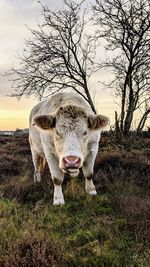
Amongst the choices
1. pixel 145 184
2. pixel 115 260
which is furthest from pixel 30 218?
pixel 145 184

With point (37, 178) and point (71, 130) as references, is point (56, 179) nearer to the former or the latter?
point (71, 130)

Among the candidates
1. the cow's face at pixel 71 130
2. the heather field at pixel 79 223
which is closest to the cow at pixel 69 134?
the cow's face at pixel 71 130

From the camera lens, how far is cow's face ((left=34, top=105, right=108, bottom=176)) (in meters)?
5.70

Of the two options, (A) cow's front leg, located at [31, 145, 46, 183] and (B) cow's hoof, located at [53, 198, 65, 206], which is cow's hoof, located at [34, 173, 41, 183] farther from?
(B) cow's hoof, located at [53, 198, 65, 206]

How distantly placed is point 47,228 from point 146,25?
16.5 meters

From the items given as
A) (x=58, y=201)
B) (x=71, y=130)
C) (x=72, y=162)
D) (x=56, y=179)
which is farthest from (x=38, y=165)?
(x=72, y=162)

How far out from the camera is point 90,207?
6441 millimetres

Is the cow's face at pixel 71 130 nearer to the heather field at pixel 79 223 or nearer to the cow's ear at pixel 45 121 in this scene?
the cow's ear at pixel 45 121

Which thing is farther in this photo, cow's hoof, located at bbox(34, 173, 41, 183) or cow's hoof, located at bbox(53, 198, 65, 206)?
cow's hoof, located at bbox(34, 173, 41, 183)

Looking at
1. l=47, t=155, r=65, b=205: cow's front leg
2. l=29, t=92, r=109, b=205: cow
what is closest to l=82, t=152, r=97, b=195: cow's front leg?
l=29, t=92, r=109, b=205: cow

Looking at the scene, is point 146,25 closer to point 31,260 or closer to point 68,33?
point 68,33

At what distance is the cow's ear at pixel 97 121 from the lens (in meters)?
6.65

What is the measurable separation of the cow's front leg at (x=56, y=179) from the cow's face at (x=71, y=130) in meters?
0.79

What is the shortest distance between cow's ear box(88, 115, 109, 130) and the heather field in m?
1.22
